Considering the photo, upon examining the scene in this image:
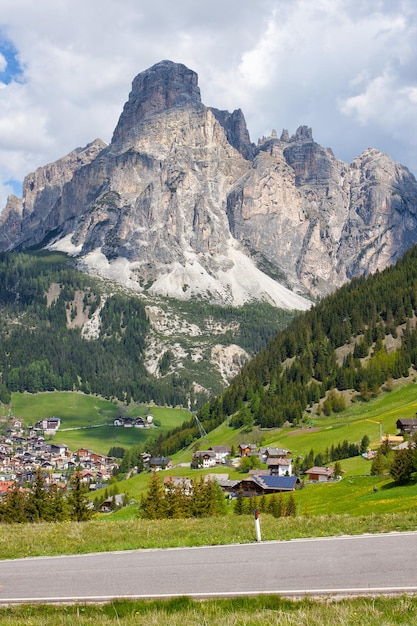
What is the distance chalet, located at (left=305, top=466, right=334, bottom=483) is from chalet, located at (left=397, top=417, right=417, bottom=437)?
48.8 feet

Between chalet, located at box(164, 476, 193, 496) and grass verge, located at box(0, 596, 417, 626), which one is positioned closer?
grass verge, located at box(0, 596, 417, 626)

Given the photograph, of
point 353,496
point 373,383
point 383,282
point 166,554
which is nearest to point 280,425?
point 373,383

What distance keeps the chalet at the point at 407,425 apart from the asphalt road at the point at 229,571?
3405 inches

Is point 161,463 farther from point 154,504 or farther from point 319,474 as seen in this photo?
point 154,504

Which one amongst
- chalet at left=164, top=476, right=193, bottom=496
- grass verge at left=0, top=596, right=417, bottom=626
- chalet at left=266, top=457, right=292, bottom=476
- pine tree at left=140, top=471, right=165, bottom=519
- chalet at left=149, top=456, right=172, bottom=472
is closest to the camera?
grass verge at left=0, top=596, right=417, bottom=626

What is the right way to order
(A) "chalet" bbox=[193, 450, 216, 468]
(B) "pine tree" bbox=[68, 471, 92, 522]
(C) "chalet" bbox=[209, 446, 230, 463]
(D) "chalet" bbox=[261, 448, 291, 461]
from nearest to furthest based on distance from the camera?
(B) "pine tree" bbox=[68, 471, 92, 522]
(D) "chalet" bbox=[261, 448, 291, 461]
(A) "chalet" bbox=[193, 450, 216, 468]
(C) "chalet" bbox=[209, 446, 230, 463]

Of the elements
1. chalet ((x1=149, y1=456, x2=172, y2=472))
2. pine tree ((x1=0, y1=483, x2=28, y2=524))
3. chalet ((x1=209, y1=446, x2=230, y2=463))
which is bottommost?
pine tree ((x1=0, y1=483, x2=28, y2=524))

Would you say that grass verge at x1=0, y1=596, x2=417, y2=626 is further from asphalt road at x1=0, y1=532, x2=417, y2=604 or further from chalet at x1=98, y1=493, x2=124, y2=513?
chalet at x1=98, y1=493, x2=124, y2=513

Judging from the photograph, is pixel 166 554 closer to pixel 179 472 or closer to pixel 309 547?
pixel 309 547

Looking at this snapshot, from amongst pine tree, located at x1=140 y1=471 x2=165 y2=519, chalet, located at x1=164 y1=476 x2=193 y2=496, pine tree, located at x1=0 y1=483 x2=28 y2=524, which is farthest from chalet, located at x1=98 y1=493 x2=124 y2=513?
pine tree, located at x1=140 y1=471 x2=165 y2=519

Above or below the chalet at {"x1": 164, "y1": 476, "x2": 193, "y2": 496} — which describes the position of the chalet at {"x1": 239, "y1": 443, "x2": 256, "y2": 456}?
above

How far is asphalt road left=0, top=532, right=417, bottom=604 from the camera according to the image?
18281 mm

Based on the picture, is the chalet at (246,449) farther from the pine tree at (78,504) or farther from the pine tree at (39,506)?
the pine tree at (78,504)

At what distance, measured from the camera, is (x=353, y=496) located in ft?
222
